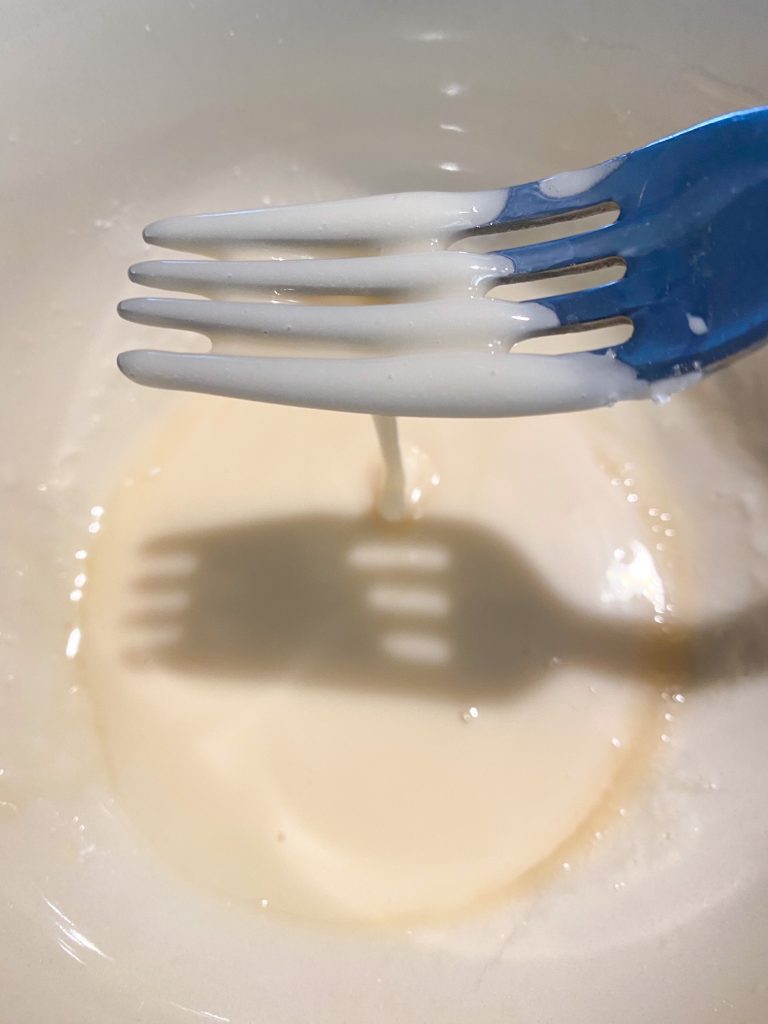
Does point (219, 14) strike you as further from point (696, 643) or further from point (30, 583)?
point (696, 643)

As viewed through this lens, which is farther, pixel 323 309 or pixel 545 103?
pixel 545 103

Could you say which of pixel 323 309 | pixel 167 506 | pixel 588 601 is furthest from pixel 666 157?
pixel 167 506

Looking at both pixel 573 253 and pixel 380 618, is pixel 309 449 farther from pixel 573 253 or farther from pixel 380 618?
pixel 573 253

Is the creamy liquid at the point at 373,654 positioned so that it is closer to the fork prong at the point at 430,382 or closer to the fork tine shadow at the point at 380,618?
the fork tine shadow at the point at 380,618

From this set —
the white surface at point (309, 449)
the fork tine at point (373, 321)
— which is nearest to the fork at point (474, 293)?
the fork tine at point (373, 321)

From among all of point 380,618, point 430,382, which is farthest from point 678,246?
point 380,618

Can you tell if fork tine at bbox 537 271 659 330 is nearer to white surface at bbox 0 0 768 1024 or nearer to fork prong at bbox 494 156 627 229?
fork prong at bbox 494 156 627 229

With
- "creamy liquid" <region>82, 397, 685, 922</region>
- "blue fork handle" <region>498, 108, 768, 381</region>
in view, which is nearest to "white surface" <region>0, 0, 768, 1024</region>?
"creamy liquid" <region>82, 397, 685, 922</region>
